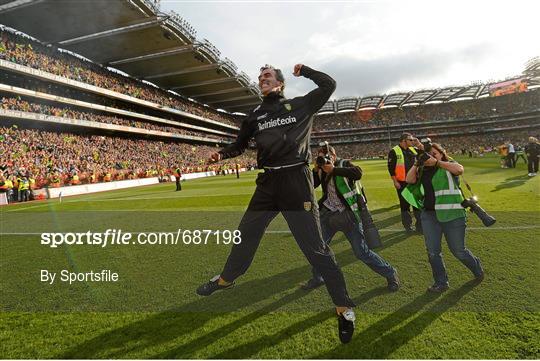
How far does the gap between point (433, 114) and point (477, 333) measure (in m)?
90.4

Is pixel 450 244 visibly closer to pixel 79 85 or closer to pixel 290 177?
pixel 290 177

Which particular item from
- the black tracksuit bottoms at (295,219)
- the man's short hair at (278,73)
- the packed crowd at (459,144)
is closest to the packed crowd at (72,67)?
the man's short hair at (278,73)

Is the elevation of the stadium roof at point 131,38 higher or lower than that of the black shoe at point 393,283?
higher

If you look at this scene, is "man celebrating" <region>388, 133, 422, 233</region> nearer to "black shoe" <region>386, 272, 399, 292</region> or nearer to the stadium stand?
"black shoe" <region>386, 272, 399, 292</region>

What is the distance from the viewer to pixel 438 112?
82000 mm

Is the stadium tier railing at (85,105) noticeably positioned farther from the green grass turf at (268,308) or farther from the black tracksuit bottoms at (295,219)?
the black tracksuit bottoms at (295,219)

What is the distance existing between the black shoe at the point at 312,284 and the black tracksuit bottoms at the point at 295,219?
971mm

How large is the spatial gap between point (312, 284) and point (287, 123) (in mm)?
2026

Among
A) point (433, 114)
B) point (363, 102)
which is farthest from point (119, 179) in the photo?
point (433, 114)

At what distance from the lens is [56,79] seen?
113 feet

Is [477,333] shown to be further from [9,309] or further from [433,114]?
[433,114]

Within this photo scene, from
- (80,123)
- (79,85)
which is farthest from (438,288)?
(79,85)

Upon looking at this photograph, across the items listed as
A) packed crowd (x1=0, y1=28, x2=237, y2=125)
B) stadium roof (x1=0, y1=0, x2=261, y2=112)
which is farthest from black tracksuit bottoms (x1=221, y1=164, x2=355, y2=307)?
packed crowd (x1=0, y1=28, x2=237, y2=125)

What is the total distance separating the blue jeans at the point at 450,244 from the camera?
3734mm
